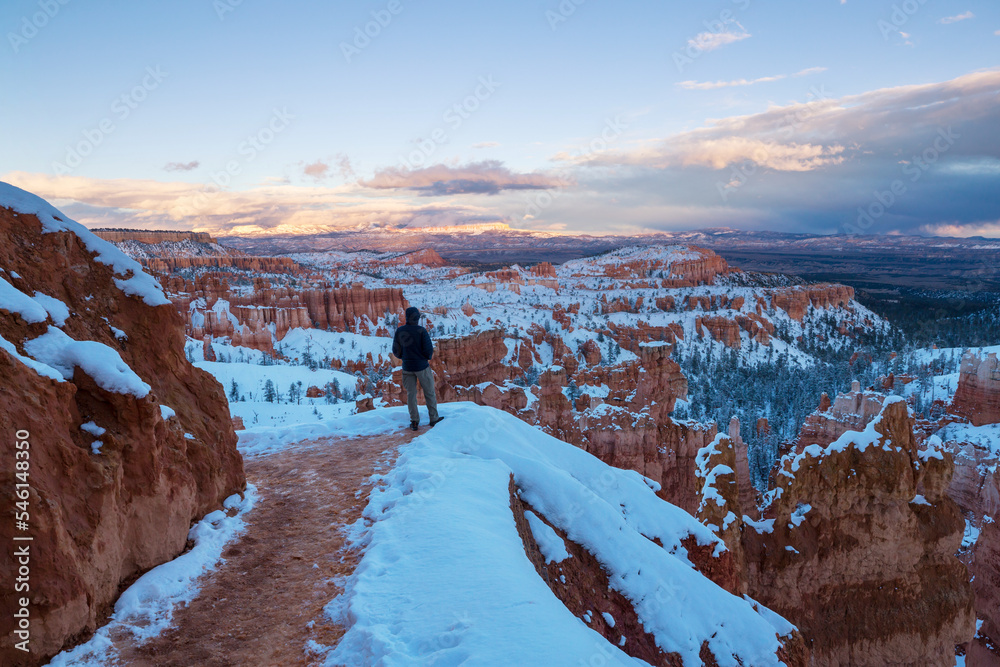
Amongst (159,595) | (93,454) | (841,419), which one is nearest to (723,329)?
(841,419)

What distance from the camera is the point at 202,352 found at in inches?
2092

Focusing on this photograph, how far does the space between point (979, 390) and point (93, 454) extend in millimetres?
38803

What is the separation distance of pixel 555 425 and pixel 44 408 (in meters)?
19.2

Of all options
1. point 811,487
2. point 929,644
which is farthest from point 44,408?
point 929,644

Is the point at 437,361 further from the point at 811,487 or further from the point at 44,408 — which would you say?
the point at 44,408

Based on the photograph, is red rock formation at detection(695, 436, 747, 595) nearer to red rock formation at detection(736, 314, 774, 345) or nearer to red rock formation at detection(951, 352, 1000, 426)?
red rock formation at detection(951, 352, 1000, 426)

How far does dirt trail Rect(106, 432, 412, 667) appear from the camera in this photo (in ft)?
11.5

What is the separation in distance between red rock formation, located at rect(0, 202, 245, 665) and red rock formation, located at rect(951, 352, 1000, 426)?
122ft

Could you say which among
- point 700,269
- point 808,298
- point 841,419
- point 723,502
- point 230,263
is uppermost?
point 230,263

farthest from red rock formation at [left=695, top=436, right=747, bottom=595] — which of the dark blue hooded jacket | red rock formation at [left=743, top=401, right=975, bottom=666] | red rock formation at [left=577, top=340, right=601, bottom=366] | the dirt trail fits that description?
red rock formation at [left=577, top=340, right=601, bottom=366]

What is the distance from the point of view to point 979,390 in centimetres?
2917

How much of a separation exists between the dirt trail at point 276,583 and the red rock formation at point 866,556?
964 centimetres

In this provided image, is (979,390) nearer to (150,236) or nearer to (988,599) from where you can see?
(988,599)

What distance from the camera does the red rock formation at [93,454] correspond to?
10.7 feet
